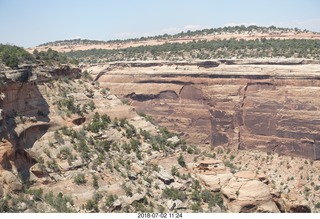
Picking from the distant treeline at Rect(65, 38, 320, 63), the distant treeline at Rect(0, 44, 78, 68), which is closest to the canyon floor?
the distant treeline at Rect(0, 44, 78, 68)

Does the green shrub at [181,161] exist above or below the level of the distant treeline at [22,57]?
below

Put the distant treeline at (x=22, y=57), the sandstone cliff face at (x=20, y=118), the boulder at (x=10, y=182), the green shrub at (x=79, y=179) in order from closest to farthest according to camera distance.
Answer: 1. the boulder at (x=10, y=182)
2. the sandstone cliff face at (x=20, y=118)
3. the green shrub at (x=79, y=179)
4. the distant treeline at (x=22, y=57)

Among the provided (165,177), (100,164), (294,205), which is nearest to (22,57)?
(100,164)

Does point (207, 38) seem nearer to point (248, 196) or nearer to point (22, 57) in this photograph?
point (22, 57)

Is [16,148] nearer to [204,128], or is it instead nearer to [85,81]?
[85,81]

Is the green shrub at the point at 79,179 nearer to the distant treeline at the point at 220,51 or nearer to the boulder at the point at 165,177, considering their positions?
the boulder at the point at 165,177

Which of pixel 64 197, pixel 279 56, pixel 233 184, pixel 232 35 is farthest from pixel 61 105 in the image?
pixel 232 35

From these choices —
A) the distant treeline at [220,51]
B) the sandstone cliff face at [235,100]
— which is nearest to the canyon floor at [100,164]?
the sandstone cliff face at [235,100]
